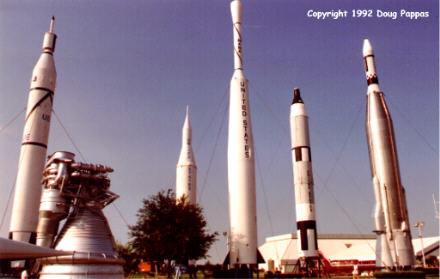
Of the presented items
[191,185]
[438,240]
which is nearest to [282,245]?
[438,240]

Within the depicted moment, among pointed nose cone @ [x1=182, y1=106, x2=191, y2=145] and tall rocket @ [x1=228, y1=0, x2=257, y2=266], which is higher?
pointed nose cone @ [x1=182, y1=106, x2=191, y2=145]

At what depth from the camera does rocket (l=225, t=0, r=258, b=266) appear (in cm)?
3042

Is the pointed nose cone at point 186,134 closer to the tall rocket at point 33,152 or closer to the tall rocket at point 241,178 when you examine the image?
the tall rocket at point 241,178

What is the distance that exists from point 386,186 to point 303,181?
22.4ft

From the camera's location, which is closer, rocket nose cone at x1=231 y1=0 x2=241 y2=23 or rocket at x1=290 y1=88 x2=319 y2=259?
rocket at x1=290 y1=88 x2=319 y2=259

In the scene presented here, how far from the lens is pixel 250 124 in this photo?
33.9 m

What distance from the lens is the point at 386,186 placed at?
32.2 metres

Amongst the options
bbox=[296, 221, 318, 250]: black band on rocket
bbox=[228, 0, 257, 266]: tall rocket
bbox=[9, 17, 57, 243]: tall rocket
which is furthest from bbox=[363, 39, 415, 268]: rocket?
bbox=[9, 17, 57, 243]: tall rocket

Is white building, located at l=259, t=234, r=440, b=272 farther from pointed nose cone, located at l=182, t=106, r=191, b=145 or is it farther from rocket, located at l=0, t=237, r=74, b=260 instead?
rocket, located at l=0, t=237, r=74, b=260

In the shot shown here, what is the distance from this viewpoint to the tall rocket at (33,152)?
102ft

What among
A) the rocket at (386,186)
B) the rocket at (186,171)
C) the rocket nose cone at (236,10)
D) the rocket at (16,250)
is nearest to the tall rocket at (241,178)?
the rocket nose cone at (236,10)

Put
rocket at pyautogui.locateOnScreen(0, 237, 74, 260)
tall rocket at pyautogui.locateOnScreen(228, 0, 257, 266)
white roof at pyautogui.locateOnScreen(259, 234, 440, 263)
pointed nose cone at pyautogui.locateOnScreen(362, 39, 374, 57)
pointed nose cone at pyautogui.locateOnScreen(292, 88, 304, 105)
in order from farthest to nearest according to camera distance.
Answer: white roof at pyautogui.locateOnScreen(259, 234, 440, 263) → pointed nose cone at pyautogui.locateOnScreen(292, 88, 304, 105) → pointed nose cone at pyautogui.locateOnScreen(362, 39, 374, 57) → tall rocket at pyautogui.locateOnScreen(228, 0, 257, 266) → rocket at pyautogui.locateOnScreen(0, 237, 74, 260)

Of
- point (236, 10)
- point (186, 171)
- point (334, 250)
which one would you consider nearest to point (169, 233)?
point (186, 171)

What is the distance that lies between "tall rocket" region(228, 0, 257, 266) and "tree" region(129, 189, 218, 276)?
2979mm
